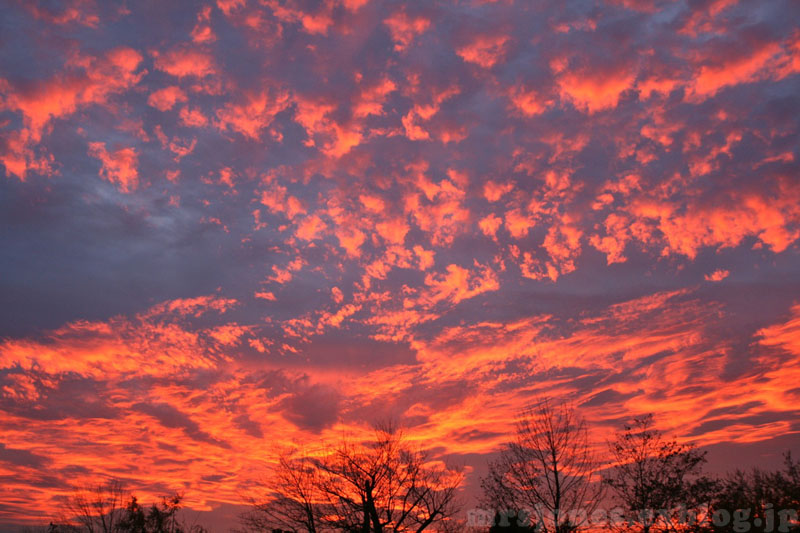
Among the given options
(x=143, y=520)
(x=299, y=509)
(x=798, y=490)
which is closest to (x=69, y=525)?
(x=143, y=520)

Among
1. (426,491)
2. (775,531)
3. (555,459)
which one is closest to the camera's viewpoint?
(555,459)

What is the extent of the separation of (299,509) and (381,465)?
291 inches

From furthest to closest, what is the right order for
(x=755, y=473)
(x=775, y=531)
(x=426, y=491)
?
(x=755, y=473), (x=426, y=491), (x=775, y=531)

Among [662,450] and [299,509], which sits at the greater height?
[662,450]

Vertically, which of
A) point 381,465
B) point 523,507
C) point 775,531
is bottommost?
point 775,531

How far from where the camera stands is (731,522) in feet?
131

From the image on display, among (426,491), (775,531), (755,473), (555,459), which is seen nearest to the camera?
(555,459)

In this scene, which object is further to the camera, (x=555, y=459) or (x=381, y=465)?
(x=381, y=465)

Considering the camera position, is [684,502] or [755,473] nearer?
[684,502]

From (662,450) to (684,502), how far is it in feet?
12.2

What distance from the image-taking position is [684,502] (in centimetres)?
4088

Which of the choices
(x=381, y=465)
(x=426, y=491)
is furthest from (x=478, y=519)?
(x=381, y=465)

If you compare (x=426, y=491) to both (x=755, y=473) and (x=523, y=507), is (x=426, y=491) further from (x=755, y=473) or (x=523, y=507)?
(x=755, y=473)

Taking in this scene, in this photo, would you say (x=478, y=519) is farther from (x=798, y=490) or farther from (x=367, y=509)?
(x=798, y=490)
